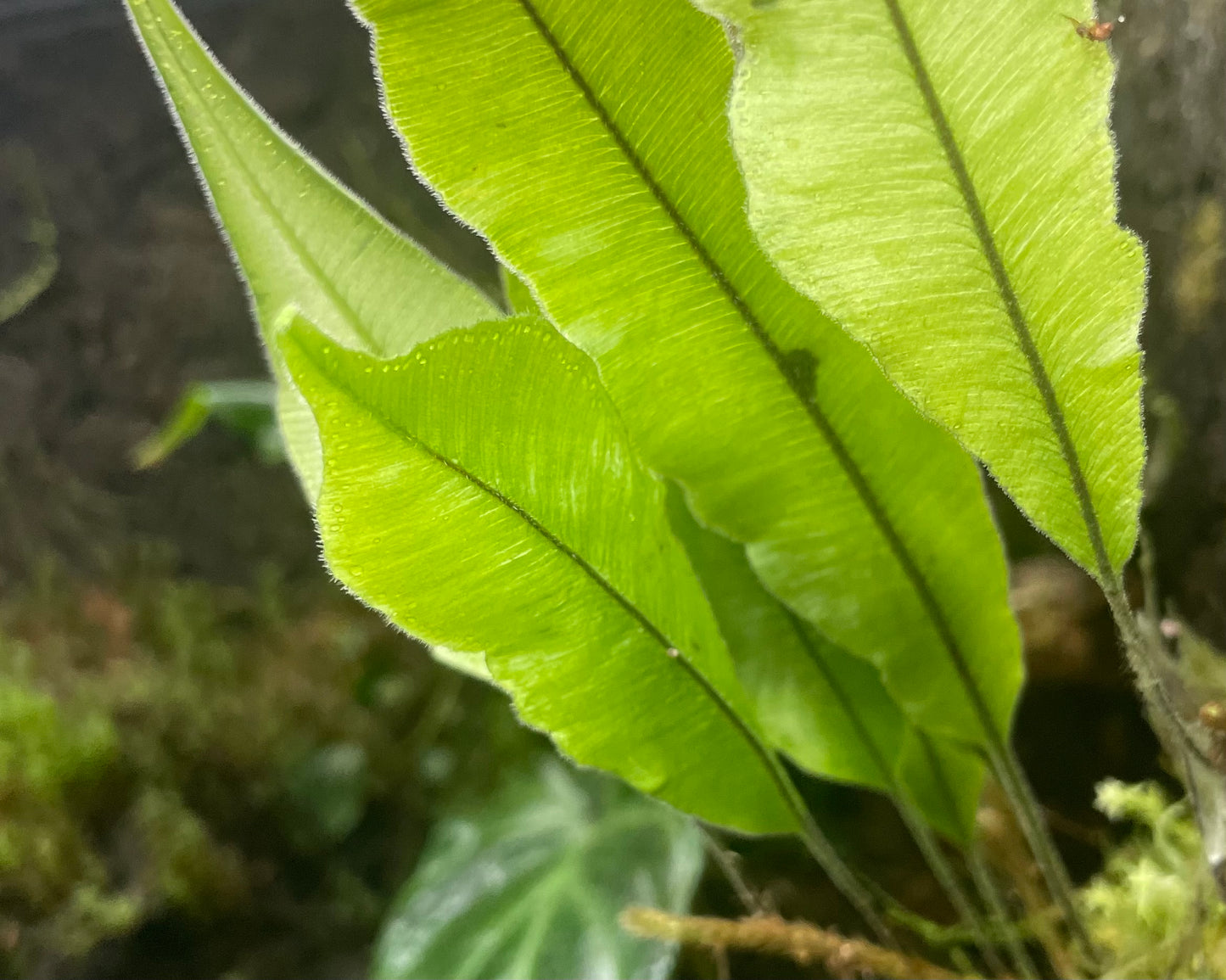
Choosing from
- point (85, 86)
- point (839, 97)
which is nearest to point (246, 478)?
point (85, 86)

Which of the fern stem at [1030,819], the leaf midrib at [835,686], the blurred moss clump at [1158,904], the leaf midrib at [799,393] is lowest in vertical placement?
the blurred moss clump at [1158,904]

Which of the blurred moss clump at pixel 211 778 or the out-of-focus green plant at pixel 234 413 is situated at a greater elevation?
the out-of-focus green plant at pixel 234 413

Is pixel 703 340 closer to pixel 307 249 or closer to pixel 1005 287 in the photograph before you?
pixel 1005 287

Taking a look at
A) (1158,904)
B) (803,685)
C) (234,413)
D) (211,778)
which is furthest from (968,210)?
(211,778)

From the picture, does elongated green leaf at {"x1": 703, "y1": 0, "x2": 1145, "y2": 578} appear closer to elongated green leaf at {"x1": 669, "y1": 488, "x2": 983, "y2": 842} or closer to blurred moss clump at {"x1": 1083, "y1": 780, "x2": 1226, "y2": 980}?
elongated green leaf at {"x1": 669, "y1": 488, "x2": 983, "y2": 842}

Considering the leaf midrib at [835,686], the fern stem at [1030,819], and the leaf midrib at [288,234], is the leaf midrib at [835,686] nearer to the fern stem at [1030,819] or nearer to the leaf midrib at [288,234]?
the fern stem at [1030,819]

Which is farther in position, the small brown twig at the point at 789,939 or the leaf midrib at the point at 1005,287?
the small brown twig at the point at 789,939

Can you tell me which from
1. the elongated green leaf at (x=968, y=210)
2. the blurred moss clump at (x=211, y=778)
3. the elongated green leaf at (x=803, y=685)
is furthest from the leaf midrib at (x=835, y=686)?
the blurred moss clump at (x=211, y=778)

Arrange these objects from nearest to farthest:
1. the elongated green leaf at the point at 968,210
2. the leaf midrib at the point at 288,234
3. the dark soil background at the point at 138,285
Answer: the elongated green leaf at the point at 968,210 → the leaf midrib at the point at 288,234 → the dark soil background at the point at 138,285
